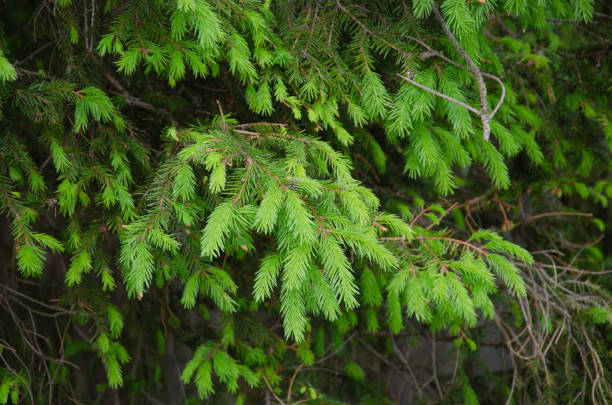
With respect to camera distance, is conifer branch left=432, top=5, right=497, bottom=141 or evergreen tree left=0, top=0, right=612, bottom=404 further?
conifer branch left=432, top=5, right=497, bottom=141

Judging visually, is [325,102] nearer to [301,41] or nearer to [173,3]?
[301,41]

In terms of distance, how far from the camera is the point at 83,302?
2.57 meters

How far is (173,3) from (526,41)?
2546 mm

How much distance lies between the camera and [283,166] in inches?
79.6

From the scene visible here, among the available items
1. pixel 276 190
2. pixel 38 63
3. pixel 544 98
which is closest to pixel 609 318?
pixel 544 98

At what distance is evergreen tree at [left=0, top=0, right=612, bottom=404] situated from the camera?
192 cm

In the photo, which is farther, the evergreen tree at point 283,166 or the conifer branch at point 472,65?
the conifer branch at point 472,65

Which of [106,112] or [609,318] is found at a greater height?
[106,112]

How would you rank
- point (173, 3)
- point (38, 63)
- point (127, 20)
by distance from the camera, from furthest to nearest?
1. point (38, 63)
2. point (127, 20)
3. point (173, 3)

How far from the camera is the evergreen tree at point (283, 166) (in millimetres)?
1921

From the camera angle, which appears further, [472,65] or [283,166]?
[472,65]

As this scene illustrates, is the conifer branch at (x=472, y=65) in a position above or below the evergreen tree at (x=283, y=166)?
Result: above

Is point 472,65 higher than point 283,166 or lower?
higher

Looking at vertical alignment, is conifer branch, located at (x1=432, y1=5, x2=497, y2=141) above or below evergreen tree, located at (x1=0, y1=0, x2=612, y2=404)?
above
